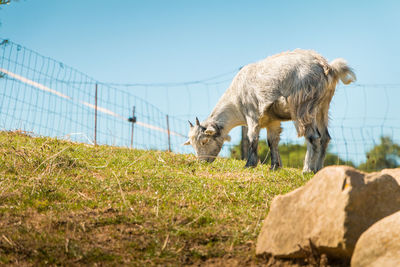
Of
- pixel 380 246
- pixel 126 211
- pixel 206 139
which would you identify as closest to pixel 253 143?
pixel 206 139

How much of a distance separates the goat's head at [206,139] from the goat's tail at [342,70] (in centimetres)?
312

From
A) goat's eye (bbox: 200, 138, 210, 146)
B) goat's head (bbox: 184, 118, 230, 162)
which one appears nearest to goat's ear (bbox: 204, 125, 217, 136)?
goat's head (bbox: 184, 118, 230, 162)

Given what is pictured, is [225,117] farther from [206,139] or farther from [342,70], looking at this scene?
[342,70]

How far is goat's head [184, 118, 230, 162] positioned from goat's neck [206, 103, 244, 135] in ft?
0.36

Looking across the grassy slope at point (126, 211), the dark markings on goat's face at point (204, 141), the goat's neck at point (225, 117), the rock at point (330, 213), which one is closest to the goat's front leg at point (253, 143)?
the goat's neck at point (225, 117)

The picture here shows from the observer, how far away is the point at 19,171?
671cm

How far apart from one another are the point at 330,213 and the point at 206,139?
7147 mm

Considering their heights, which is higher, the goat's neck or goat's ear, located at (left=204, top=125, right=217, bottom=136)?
the goat's neck

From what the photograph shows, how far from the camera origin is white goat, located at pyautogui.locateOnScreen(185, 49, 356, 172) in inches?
341

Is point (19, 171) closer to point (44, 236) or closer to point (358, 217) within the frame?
point (44, 236)

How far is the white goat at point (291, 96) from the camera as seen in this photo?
8.66 meters

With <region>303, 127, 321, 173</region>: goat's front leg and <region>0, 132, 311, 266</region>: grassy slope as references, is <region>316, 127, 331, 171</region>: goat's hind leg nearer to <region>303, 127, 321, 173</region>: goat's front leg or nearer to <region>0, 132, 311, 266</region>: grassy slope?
<region>303, 127, 321, 173</region>: goat's front leg

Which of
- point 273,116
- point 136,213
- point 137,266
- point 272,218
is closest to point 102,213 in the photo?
point 136,213

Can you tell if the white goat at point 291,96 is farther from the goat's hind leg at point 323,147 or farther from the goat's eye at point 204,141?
the goat's eye at point 204,141
